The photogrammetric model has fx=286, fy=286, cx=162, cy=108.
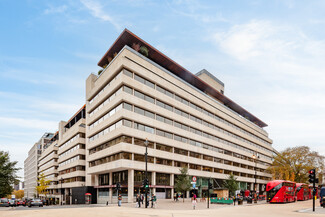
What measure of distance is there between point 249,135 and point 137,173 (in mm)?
52454

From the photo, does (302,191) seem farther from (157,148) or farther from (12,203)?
(12,203)

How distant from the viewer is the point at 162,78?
52.8 m

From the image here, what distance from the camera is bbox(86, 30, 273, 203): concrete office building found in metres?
45.7

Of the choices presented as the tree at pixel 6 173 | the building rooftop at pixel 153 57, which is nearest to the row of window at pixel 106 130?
the building rooftop at pixel 153 57

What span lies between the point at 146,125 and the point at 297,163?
192 ft

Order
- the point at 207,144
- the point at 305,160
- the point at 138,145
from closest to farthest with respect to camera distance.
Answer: the point at 138,145
the point at 207,144
the point at 305,160

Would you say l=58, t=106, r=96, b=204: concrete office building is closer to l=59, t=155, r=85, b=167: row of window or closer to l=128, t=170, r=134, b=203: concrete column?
l=59, t=155, r=85, b=167: row of window

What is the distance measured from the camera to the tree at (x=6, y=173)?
59.2 metres

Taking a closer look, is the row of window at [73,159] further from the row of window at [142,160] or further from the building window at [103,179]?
the building window at [103,179]

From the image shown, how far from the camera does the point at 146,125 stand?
4812 cm

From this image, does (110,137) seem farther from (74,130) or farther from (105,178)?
(74,130)

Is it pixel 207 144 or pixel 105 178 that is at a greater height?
pixel 207 144

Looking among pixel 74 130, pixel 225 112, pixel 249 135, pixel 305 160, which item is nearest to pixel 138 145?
pixel 74 130

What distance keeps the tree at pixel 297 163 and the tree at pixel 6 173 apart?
2755 inches
